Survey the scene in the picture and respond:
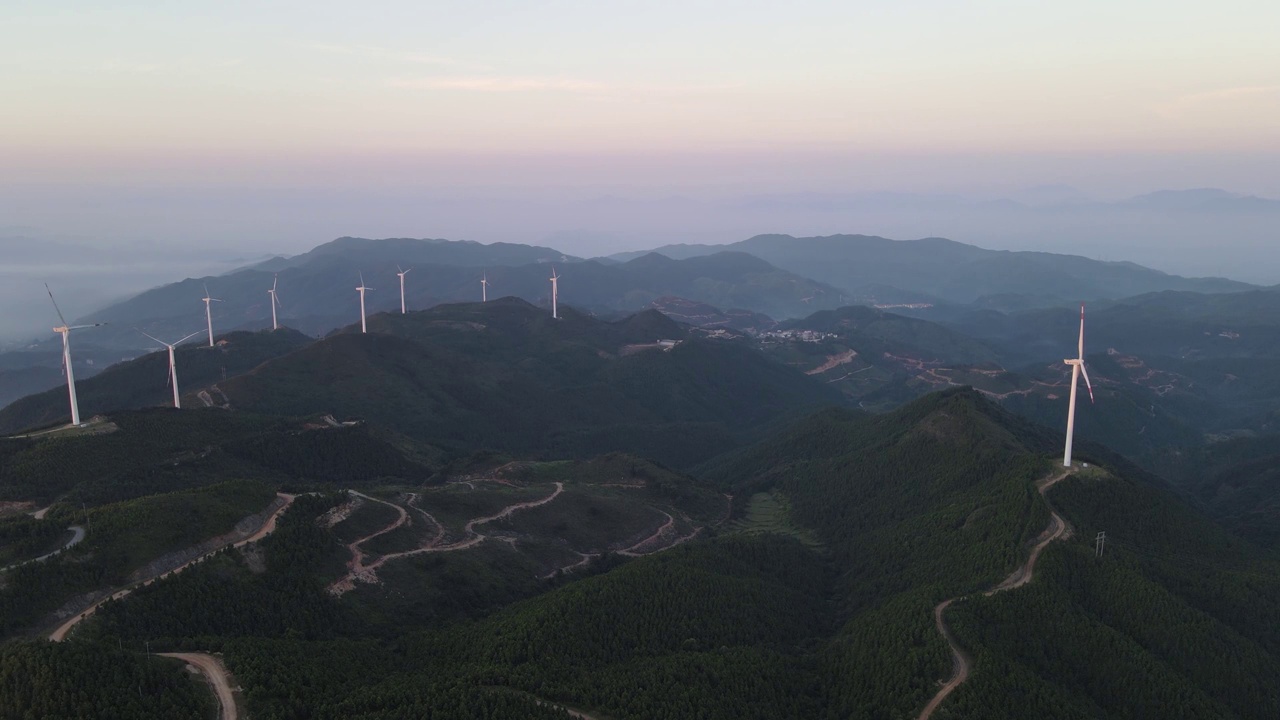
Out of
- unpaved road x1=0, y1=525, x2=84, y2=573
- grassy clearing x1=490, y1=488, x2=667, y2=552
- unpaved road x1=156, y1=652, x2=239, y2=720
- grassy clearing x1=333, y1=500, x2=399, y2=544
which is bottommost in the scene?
grassy clearing x1=490, y1=488, x2=667, y2=552

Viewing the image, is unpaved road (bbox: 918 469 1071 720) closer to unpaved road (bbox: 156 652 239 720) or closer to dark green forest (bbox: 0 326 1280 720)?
dark green forest (bbox: 0 326 1280 720)

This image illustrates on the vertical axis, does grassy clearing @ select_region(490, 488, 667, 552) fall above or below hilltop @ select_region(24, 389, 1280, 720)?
below

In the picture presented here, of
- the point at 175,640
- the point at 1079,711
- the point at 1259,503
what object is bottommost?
the point at 1259,503

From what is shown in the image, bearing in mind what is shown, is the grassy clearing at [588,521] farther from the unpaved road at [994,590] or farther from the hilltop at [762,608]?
the unpaved road at [994,590]

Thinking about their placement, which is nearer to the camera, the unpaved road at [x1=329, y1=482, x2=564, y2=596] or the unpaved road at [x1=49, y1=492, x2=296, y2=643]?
the unpaved road at [x1=49, y1=492, x2=296, y2=643]

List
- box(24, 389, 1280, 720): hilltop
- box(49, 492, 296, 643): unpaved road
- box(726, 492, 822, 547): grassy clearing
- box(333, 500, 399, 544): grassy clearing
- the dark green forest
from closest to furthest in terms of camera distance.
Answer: the dark green forest, box(49, 492, 296, 643): unpaved road, box(24, 389, 1280, 720): hilltop, box(333, 500, 399, 544): grassy clearing, box(726, 492, 822, 547): grassy clearing

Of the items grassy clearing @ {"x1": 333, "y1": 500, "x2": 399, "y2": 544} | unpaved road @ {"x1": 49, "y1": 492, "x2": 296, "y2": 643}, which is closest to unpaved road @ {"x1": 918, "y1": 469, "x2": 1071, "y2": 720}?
grassy clearing @ {"x1": 333, "y1": 500, "x2": 399, "y2": 544}

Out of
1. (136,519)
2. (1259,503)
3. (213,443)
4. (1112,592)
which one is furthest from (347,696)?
(1259,503)

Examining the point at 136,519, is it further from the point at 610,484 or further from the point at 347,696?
Result: the point at 610,484
